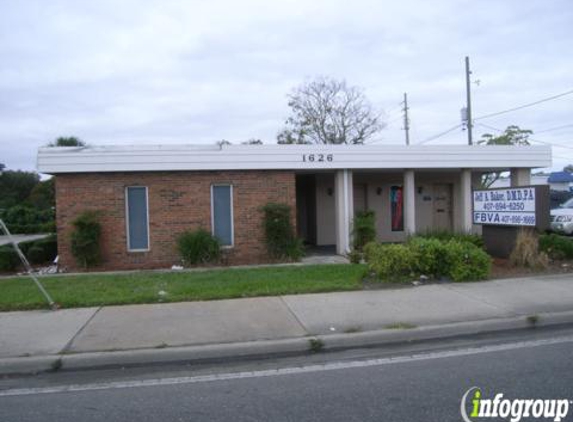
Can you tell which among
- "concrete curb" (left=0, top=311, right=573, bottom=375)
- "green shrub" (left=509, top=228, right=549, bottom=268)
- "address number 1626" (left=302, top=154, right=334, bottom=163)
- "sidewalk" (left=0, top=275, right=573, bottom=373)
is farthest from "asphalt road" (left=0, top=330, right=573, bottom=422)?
"address number 1626" (left=302, top=154, right=334, bottom=163)

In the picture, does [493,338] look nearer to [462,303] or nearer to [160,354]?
[462,303]

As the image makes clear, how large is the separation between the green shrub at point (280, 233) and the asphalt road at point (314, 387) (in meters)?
7.09

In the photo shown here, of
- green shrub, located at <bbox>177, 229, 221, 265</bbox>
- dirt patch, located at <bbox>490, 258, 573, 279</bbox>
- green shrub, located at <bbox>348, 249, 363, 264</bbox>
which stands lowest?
dirt patch, located at <bbox>490, 258, 573, 279</bbox>

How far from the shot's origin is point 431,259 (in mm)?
9438

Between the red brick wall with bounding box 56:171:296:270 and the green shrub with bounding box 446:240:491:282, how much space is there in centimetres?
497

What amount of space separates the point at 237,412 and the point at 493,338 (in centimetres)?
367

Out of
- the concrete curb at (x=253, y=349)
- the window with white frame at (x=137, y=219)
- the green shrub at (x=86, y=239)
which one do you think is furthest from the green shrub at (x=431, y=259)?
the green shrub at (x=86, y=239)

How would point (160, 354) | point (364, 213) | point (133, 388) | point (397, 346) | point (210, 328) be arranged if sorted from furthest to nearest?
point (364, 213)
point (210, 328)
point (397, 346)
point (160, 354)
point (133, 388)

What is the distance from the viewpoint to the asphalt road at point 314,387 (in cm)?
411

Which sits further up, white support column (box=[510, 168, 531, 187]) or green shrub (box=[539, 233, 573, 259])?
white support column (box=[510, 168, 531, 187])

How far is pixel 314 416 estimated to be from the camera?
13.1 ft

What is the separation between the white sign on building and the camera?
1078 cm

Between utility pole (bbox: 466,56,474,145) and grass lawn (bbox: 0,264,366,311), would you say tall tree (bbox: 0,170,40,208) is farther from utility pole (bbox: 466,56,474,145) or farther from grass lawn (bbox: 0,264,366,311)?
grass lawn (bbox: 0,264,366,311)

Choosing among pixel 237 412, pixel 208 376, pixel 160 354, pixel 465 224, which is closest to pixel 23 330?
pixel 160 354
